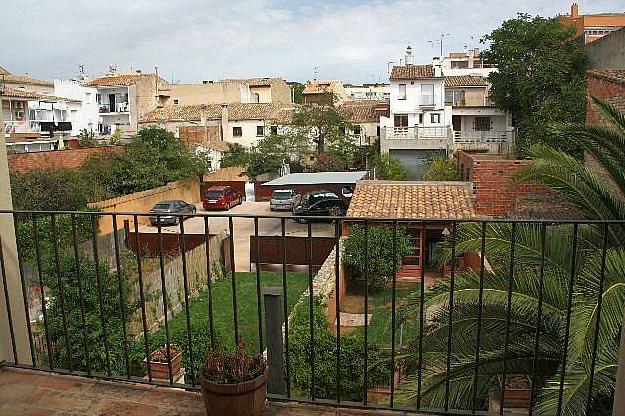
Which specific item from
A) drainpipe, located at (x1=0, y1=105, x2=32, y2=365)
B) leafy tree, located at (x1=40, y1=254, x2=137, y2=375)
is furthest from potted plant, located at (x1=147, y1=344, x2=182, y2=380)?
drainpipe, located at (x1=0, y1=105, x2=32, y2=365)

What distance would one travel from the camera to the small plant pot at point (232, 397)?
→ 96.7 inches

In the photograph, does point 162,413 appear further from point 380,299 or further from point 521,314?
point 380,299

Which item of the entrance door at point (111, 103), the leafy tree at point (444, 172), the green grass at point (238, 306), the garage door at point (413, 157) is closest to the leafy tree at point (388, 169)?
the garage door at point (413, 157)

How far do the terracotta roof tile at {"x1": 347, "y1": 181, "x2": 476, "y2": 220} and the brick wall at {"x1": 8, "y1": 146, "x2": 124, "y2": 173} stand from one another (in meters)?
13.4

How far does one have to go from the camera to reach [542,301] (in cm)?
352

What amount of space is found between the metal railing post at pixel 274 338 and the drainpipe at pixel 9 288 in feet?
5.64

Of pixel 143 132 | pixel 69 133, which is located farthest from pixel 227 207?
pixel 69 133

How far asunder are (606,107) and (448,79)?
115 feet

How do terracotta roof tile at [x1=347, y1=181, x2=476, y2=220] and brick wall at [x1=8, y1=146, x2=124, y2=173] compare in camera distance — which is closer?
terracotta roof tile at [x1=347, y1=181, x2=476, y2=220]

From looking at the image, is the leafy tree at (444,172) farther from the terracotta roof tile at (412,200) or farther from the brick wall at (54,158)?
the brick wall at (54,158)

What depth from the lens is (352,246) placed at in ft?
42.2

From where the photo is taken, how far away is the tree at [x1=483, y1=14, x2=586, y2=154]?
27016 millimetres

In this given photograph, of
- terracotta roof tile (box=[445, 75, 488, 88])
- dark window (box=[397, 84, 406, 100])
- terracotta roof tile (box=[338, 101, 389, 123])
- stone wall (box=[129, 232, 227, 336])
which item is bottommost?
stone wall (box=[129, 232, 227, 336])

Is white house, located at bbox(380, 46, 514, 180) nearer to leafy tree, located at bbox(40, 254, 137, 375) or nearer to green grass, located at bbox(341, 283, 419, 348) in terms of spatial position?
green grass, located at bbox(341, 283, 419, 348)
